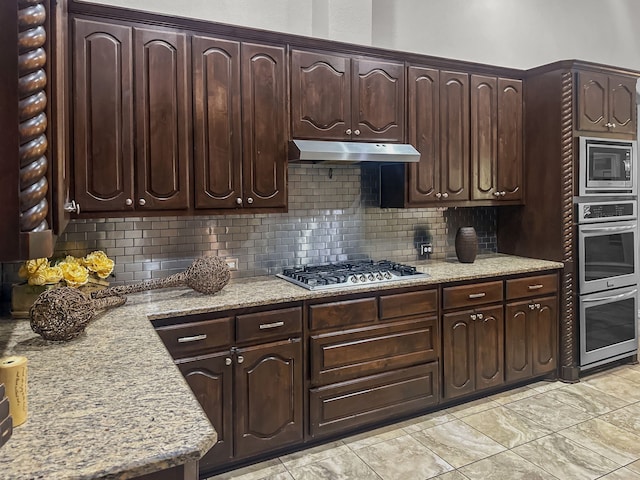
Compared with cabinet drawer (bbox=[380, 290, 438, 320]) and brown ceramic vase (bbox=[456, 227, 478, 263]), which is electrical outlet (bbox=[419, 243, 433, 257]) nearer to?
brown ceramic vase (bbox=[456, 227, 478, 263])

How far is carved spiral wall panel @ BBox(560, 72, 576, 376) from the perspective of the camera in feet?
11.9

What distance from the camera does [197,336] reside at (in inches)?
97.9

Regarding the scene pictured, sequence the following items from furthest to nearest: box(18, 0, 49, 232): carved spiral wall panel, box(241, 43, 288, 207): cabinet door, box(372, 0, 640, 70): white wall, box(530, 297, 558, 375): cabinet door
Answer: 1. box(372, 0, 640, 70): white wall
2. box(530, 297, 558, 375): cabinet door
3. box(241, 43, 288, 207): cabinet door
4. box(18, 0, 49, 232): carved spiral wall panel

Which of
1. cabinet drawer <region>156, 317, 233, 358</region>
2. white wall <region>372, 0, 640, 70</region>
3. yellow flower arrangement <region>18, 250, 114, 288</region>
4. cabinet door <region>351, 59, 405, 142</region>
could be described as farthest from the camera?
white wall <region>372, 0, 640, 70</region>

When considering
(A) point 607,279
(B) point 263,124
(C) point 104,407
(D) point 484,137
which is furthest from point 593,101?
(C) point 104,407

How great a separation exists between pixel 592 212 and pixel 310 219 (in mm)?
2158

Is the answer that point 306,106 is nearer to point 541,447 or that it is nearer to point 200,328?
point 200,328

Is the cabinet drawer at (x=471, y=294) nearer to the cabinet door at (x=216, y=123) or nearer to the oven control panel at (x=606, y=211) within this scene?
the oven control panel at (x=606, y=211)

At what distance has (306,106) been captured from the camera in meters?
3.03

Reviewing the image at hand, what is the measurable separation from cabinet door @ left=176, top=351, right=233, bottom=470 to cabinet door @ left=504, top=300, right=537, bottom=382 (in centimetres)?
204

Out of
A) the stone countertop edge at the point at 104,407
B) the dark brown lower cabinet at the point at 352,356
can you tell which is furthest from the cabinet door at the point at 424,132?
the stone countertop edge at the point at 104,407

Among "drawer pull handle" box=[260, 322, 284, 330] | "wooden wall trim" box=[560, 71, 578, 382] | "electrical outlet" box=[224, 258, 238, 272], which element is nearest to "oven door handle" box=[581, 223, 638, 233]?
"wooden wall trim" box=[560, 71, 578, 382]

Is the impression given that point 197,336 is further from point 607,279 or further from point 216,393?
point 607,279

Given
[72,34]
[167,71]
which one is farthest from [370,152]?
[72,34]
